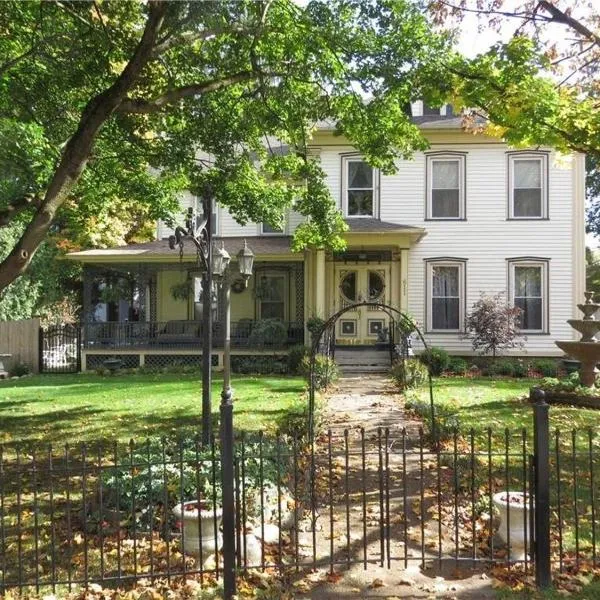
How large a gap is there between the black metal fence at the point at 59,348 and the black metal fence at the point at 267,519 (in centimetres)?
1350

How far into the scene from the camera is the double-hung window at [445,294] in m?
19.4

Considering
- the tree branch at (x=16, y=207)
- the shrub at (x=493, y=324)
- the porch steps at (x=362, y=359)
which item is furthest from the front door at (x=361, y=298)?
the tree branch at (x=16, y=207)

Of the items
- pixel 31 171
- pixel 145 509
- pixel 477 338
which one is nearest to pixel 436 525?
pixel 145 509

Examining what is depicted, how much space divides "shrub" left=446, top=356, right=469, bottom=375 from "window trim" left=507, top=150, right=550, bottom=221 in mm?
4940

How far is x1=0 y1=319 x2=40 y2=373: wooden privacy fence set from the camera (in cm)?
1969

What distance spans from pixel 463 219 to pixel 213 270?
44.7 feet

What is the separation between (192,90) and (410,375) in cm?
850

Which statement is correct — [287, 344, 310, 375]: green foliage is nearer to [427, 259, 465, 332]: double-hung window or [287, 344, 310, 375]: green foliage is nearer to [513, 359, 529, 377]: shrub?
[427, 259, 465, 332]: double-hung window

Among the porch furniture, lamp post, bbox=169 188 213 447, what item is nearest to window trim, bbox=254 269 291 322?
the porch furniture

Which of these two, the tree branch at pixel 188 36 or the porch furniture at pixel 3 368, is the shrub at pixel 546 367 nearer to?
the tree branch at pixel 188 36

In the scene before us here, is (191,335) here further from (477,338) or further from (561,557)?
(561,557)

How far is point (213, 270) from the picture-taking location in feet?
24.7

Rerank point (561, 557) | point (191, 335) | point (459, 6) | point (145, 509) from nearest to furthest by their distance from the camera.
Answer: point (561, 557), point (145, 509), point (459, 6), point (191, 335)

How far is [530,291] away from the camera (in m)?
19.3
